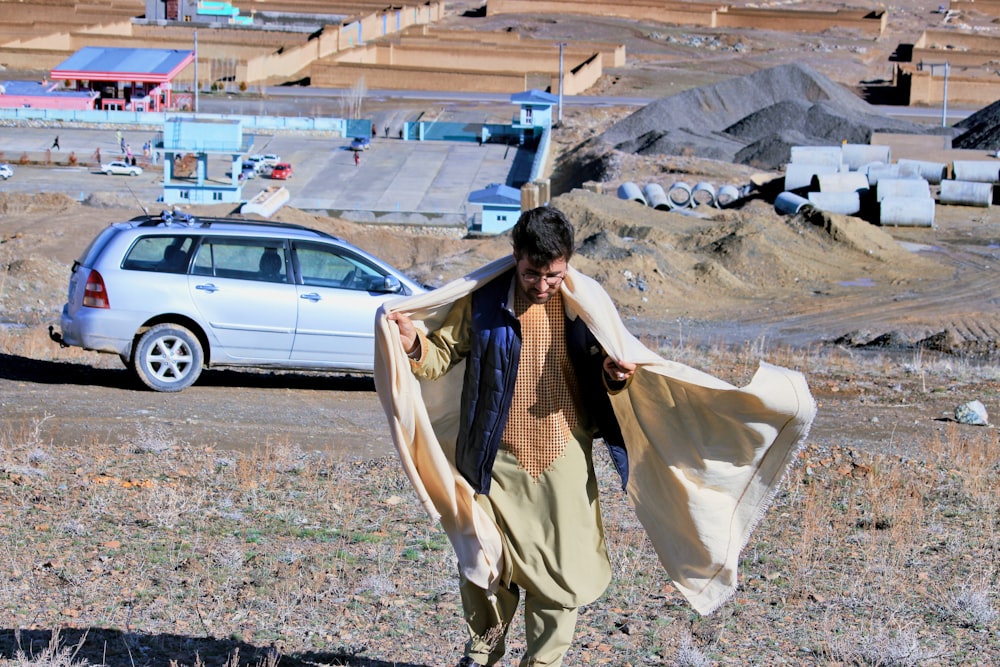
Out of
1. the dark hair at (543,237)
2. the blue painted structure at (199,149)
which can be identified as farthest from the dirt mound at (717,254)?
the dark hair at (543,237)

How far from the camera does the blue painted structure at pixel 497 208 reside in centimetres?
3378

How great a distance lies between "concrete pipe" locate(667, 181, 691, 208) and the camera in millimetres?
33281

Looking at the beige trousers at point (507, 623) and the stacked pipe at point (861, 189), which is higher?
the beige trousers at point (507, 623)

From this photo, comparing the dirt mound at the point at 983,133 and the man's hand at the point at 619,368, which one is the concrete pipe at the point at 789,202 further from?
the man's hand at the point at 619,368

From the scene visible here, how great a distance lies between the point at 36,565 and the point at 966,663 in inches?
156

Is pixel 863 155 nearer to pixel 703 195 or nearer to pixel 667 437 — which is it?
pixel 703 195

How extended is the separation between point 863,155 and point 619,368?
3475 centimetres

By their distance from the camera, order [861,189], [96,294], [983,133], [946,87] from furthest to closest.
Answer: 1. [946,87]
2. [983,133]
3. [861,189]
4. [96,294]

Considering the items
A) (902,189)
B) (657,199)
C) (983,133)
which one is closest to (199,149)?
(657,199)

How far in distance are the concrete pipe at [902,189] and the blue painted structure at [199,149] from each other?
18.1 m

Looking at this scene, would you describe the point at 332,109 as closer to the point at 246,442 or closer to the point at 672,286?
the point at 672,286

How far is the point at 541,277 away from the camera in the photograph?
13.9ft

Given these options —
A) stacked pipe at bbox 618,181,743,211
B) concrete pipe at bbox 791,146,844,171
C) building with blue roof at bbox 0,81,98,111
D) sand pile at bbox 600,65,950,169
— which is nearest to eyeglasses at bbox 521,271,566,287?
→ stacked pipe at bbox 618,181,743,211

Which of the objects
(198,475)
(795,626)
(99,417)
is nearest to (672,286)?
(99,417)
